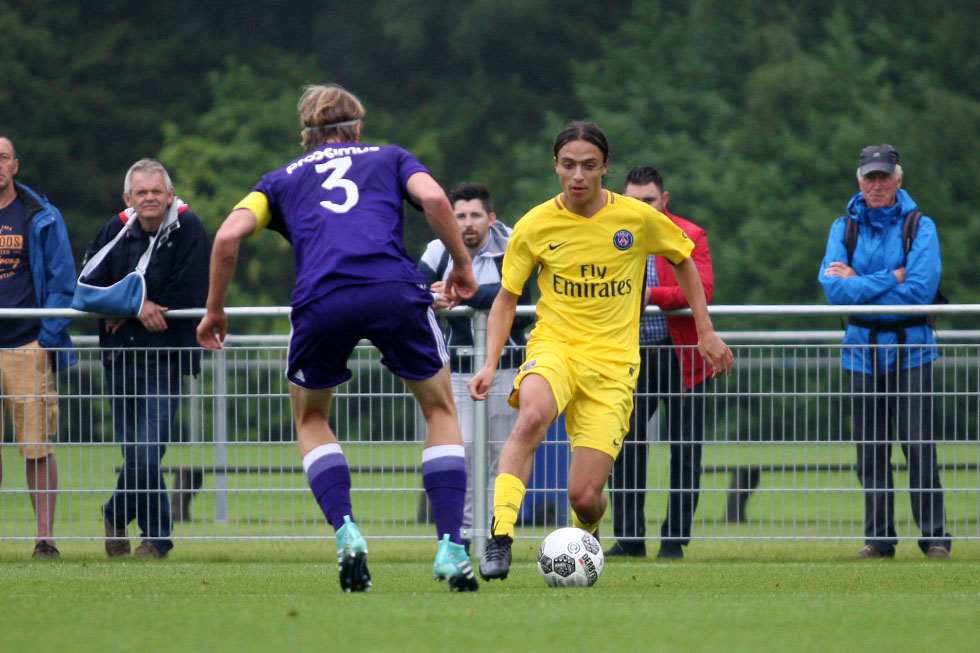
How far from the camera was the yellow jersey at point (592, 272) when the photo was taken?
22.3 ft

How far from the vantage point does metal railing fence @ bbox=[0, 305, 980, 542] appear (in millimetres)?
8008

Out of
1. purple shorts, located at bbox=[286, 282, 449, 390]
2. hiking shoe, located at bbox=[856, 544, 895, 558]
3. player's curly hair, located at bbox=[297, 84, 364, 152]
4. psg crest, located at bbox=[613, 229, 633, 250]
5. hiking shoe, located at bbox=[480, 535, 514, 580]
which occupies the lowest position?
hiking shoe, located at bbox=[856, 544, 895, 558]

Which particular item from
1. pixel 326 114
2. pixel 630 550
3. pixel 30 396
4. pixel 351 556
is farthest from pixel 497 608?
pixel 30 396

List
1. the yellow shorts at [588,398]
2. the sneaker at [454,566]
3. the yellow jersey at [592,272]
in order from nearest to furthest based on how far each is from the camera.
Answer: the sneaker at [454,566], the yellow shorts at [588,398], the yellow jersey at [592,272]

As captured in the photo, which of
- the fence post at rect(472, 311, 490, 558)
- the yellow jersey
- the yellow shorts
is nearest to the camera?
the yellow shorts

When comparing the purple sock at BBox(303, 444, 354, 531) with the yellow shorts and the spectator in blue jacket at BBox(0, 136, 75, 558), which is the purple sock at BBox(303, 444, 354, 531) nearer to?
the yellow shorts

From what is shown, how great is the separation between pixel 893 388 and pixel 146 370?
12.5 feet

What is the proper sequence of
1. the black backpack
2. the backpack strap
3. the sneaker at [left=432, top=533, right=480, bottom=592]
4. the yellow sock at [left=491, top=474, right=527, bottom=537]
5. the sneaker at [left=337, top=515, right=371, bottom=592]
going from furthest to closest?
1. the backpack strap
2. the black backpack
3. the yellow sock at [left=491, top=474, right=527, bottom=537]
4. the sneaker at [left=432, top=533, right=480, bottom=592]
5. the sneaker at [left=337, top=515, right=371, bottom=592]

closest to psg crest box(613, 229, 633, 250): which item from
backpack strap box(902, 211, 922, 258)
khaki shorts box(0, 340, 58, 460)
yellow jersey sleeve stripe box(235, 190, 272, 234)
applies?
yellow jersey sleeve stripe box(235, 190, 272, 234)

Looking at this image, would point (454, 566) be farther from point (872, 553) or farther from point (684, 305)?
point (872, 553)

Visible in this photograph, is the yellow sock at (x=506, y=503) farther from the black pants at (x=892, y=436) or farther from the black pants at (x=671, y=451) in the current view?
the black pants at (x=892, y=436)

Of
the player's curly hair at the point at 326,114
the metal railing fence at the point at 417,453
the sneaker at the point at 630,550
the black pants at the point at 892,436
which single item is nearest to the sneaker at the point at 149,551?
the metal railing fence at the point at 417,453

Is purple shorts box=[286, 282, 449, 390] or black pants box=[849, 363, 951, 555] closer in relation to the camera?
purple shorts box=[286, 282, 449, 390]

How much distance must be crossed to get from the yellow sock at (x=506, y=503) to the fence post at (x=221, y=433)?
7.25ft
